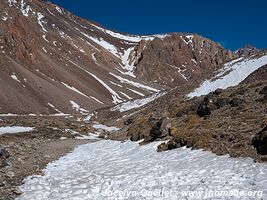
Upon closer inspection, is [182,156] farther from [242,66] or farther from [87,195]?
[242,66]

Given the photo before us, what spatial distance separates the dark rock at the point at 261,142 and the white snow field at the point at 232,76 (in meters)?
38.9

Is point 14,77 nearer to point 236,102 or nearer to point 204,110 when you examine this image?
point 204,110

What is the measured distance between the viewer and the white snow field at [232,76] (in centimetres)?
5703

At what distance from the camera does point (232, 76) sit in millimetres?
59219

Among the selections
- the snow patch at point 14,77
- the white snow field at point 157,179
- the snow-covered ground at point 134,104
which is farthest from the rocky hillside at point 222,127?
the snow patch at point 14,77

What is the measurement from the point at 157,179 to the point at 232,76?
46055 millimetres

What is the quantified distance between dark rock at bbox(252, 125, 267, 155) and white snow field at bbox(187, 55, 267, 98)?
3890 centimetres

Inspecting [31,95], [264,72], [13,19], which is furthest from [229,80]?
[13,19]

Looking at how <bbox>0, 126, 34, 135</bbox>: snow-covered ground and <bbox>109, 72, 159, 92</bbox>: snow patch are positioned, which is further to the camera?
<bbox>109, 72, 159, 92</bbox>: snow patch

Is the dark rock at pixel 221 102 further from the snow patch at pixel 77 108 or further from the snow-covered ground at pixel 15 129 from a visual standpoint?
the snow patch at pixel 77 108

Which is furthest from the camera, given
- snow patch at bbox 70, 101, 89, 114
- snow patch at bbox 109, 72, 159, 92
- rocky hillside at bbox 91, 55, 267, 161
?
snow patch at bbox 109, 72, 159, 92

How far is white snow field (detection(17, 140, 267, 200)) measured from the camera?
45.6 feet

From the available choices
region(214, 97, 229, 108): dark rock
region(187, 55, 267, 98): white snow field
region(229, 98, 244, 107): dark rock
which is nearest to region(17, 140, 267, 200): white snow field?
region(229, 98, 244, 107): dark rock

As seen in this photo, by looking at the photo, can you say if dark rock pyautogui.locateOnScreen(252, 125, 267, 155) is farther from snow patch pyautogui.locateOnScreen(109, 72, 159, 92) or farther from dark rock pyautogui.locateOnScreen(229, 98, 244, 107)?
snow patch pyautogui.locateOnScreen(109, 72, 159, 92)
